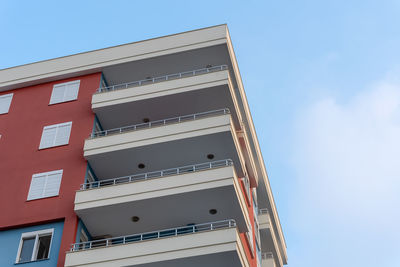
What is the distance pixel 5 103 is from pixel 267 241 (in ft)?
74.3

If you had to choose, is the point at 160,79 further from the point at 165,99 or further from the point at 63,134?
the point at 63,134

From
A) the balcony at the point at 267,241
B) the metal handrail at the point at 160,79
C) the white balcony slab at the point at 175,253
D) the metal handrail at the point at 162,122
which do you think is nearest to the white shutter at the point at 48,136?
the metal handrail at the point at 162,122

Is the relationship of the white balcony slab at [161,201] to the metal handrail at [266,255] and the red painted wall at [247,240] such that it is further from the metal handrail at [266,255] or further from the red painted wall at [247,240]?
the metal handrail at [266,255]

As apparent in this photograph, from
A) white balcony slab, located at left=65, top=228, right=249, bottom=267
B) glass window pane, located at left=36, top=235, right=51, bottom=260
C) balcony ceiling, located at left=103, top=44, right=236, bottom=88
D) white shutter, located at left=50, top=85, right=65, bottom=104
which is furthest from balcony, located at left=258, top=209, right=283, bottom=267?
glass window pane, located at left=36, top=235, right=51, bottom=260

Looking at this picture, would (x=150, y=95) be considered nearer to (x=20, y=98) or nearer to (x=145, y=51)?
(x=145, y=51)

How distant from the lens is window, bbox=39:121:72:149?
36500mm

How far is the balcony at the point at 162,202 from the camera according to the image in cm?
3206

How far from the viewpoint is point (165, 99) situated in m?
37.5

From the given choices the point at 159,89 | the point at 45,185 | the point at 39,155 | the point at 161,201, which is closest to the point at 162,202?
the point at 161,201

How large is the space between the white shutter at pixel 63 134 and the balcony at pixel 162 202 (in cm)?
404

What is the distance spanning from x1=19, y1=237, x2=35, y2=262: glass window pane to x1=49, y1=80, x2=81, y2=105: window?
33.8 ft

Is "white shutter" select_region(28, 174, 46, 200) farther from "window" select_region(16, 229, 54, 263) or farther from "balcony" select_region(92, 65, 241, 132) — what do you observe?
"balcony" select_region(92, 65, 241, 132)

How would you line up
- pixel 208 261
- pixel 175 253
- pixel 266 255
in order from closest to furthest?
1. pixel 175 253
2. pixel 208 261
3. pixel 266 255

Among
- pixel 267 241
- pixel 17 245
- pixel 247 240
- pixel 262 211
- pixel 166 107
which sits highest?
pixel 262 211
